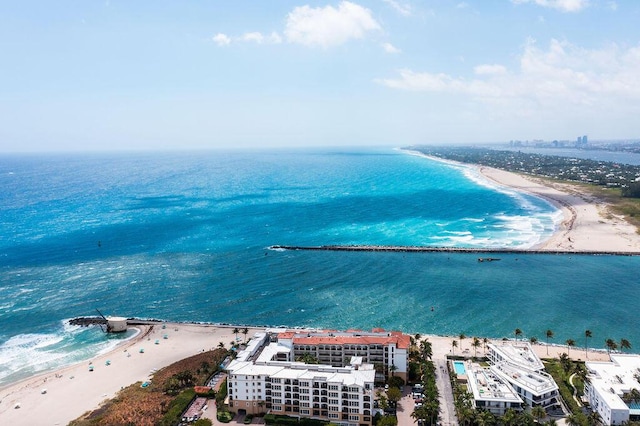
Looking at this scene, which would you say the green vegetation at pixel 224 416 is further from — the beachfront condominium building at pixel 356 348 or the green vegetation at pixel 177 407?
the beachfront condominium building at pixel 356 348

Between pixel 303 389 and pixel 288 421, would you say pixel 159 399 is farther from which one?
pixel 303 389

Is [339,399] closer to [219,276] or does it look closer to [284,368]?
[284,368]

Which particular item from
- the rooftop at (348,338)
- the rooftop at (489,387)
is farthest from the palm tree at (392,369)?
the rooftop at (489,387)

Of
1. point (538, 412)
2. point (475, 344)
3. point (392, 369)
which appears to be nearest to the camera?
point (538, 412)

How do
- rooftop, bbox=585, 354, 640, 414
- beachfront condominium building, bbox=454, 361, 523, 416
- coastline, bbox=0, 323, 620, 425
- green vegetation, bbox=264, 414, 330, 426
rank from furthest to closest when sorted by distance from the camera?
coastline, bbox=0, 323, 620, 425, beachfront condominium building, bbox=454, 361, 523, 416, green vegetation, bbox=264, 414, 330, 426, rooftop, bbox=585, 354, 640, 414

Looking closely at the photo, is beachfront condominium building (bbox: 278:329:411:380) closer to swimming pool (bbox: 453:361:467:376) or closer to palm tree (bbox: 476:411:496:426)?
swimming pool (bbox: 453:361:467:376)

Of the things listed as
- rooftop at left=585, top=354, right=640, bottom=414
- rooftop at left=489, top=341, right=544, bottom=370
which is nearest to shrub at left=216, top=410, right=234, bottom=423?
rooftop at left=489, top=341, right=544, bottom=370

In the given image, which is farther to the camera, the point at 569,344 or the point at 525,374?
the point at 569,344

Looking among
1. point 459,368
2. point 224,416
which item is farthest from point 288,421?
point 459,368
